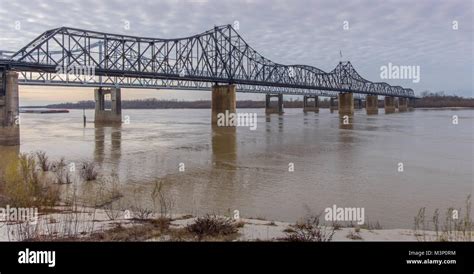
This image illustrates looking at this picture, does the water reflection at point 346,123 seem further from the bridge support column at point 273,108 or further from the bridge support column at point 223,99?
the bridge support column at point 273,108

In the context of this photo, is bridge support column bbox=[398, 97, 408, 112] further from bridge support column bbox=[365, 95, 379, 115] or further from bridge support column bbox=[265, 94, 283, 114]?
bridge support column bbox=[265, 94, 283, 114]

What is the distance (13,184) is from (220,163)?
40.0 ft

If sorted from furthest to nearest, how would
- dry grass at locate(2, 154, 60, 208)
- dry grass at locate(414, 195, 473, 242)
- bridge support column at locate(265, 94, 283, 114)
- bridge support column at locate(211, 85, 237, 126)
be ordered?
1. bridge support column at locate(265, 94, 283, 114)
2. bridge support column at locate(211, 85, 237, 126)
3. dry grass at locate(2, 154, 60, 208)
4. dry grass at locate(414, 195, 473, 242)

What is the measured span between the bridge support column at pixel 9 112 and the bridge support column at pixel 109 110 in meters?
40.0

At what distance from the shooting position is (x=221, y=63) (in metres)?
82.6

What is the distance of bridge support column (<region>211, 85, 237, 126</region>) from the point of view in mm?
69438

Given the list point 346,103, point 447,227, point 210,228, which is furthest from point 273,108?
point 210,228

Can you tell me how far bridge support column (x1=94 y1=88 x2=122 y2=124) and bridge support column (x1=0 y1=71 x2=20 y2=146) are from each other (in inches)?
1573

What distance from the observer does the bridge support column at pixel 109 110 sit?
7356cm

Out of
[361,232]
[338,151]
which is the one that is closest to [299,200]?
[361,232]

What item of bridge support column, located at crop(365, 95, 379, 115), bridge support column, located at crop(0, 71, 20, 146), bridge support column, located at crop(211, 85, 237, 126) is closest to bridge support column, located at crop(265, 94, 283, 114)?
bridge support column, located at crop(365, 95, 379, 115)

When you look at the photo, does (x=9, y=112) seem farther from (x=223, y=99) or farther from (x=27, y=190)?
(x=223, y=99)
